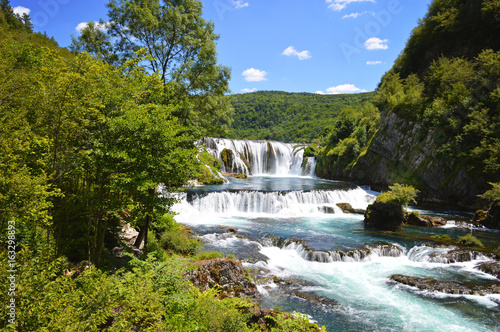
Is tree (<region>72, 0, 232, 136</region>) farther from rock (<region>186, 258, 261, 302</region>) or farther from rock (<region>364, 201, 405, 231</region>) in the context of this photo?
rock (<region>364, 201, 405, 231</region>)

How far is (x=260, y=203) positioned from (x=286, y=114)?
108 metres

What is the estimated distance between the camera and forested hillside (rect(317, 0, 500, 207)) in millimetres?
22578

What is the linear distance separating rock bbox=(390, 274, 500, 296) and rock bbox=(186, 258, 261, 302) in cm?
669

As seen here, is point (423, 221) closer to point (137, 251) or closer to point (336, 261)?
point (336, 261)

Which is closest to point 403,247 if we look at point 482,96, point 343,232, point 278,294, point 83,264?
point 343,232

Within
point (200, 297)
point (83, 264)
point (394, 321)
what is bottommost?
point (394, 321)

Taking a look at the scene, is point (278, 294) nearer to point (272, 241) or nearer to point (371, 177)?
point (272, 241)

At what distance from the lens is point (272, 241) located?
15305 millimetres

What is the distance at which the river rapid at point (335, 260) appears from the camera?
8.84m

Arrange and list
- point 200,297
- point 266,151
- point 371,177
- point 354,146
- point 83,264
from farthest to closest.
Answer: point 266,151 → point 354,146 → point 371,177 → point 83,264 → point 200,297

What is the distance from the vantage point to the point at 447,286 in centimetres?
1055

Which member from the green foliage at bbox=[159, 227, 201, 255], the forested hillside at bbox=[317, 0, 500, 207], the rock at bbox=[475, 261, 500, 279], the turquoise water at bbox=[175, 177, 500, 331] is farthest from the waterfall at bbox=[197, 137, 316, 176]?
the rock at bbox=[475, 261, 500, 279]

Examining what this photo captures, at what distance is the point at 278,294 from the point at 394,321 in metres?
3.81

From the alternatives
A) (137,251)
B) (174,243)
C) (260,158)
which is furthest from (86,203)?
(260,158)
